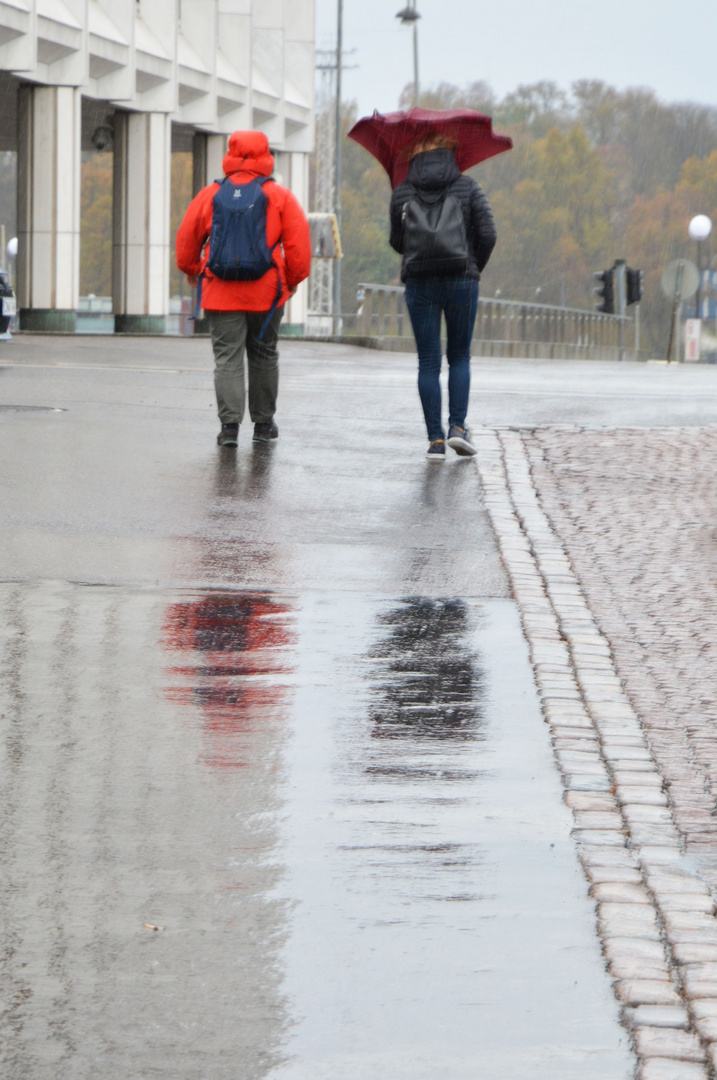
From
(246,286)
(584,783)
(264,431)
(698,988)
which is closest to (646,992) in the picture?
(698,988)

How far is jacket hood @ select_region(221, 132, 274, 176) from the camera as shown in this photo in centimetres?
1041

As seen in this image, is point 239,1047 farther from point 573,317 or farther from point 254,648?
point 573,317

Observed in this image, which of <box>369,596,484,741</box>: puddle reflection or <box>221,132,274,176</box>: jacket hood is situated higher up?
<box>221,132,274,176</box>: jacket hood

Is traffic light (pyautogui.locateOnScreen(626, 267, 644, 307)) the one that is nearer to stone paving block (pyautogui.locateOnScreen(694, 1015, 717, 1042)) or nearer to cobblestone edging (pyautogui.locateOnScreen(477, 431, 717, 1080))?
cobblestone edging (pyautogui.locateOnScreen(477, 431, 717, 1080))

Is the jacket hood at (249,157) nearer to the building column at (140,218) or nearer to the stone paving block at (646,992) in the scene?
the stone paving block at (646,992)

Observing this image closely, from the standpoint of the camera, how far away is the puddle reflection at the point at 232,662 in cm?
466

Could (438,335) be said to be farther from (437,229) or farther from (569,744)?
(569,744)

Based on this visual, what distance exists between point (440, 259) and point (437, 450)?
1124 mm

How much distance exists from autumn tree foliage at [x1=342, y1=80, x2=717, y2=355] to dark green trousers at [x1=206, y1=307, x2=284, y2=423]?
121 m

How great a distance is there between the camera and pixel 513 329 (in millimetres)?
42375

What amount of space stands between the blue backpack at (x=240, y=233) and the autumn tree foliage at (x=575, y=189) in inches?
4778

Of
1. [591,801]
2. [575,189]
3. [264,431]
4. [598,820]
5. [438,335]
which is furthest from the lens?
[575,189]

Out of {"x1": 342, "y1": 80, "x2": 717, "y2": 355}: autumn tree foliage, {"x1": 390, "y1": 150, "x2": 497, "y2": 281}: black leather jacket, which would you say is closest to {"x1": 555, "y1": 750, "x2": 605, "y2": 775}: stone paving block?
{"x1": 390, "y1": 150, "x2": 497, "y2": 281}: black leather jacket

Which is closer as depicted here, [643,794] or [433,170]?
[643,794]
